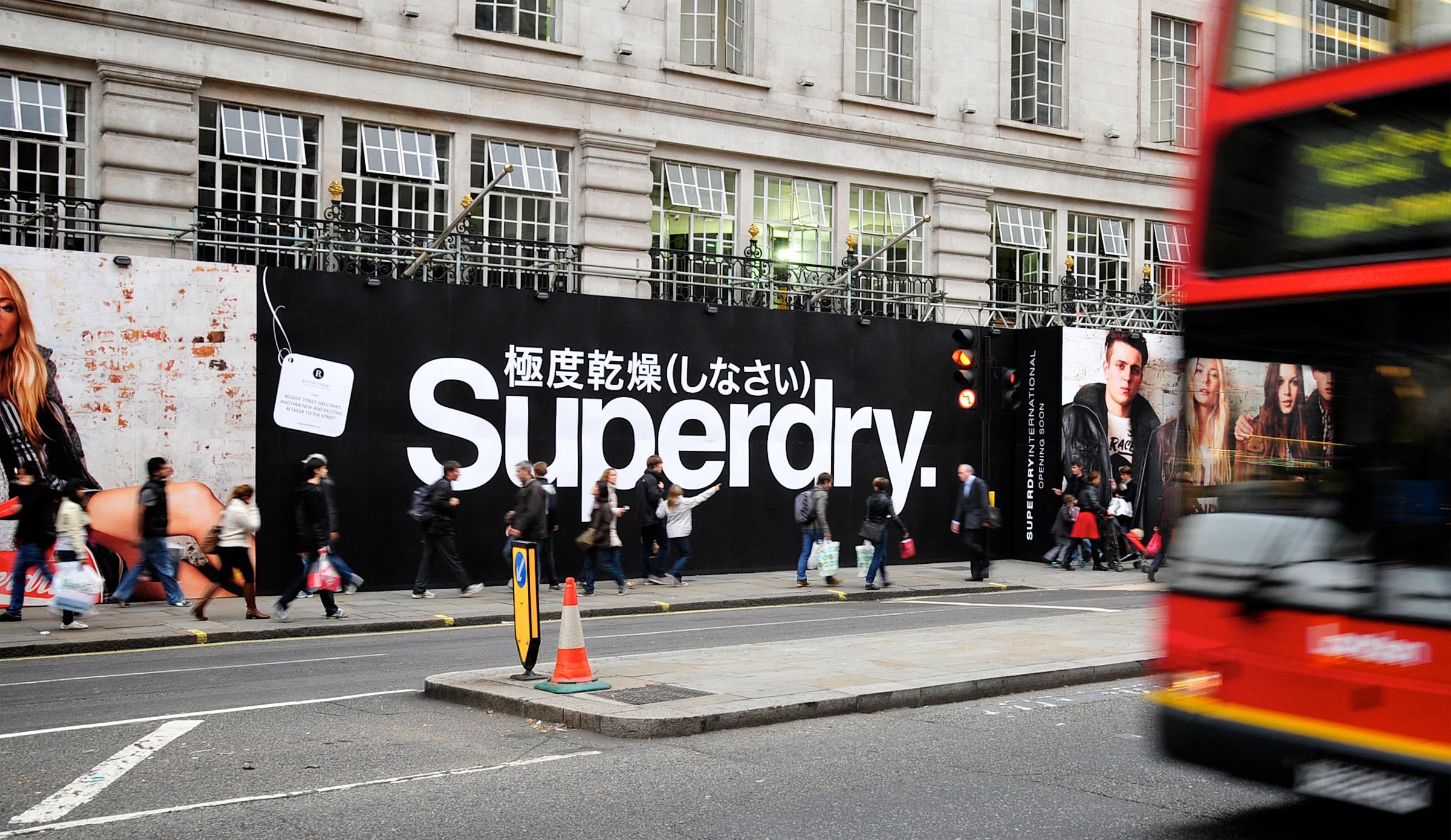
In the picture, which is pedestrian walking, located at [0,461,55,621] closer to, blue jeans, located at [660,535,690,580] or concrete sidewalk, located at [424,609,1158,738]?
concrete sidewalk, located at [424,609,1158,738]

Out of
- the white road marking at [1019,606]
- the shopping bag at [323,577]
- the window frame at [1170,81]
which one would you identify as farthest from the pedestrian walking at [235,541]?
the window frame at [1170,81]

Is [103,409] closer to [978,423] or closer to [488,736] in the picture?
[488,736]

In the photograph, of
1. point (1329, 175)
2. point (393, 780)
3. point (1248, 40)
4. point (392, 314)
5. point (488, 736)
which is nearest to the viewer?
point (1329, 175)

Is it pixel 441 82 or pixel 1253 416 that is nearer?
pixel 1253 416

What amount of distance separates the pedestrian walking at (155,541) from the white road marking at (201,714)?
23.3 feet

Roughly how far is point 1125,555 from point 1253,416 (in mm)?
21723

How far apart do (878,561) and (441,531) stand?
22.0 ft

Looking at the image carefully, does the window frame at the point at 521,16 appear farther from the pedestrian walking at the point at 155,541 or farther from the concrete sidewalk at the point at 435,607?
the pedestrian walking at the point at 155,541

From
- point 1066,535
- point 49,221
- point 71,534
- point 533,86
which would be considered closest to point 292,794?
point 71,534

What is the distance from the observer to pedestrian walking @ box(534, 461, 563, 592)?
1959 centimetres

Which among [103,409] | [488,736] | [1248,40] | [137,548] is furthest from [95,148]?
[1248,40]

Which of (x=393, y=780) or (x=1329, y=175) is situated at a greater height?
(x=1329, y=175)

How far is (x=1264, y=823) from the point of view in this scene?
22.6 ft

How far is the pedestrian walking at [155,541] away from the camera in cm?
1672
